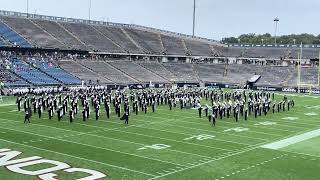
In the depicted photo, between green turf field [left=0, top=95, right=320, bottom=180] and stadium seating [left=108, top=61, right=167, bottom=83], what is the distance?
2577cm

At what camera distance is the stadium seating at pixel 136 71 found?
50.4 meters

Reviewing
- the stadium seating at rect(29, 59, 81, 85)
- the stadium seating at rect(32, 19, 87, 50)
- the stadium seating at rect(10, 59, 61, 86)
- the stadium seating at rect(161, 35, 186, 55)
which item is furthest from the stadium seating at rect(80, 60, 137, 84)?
the stadium seating at rect(161, 35, 186, 55)

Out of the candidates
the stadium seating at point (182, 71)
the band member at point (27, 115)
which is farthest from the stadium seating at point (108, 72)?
the band member at point (27, 115)

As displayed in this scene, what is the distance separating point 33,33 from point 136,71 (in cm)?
1117

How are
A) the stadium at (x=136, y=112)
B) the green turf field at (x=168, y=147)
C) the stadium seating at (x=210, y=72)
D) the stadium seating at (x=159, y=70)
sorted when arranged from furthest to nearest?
1. the stadium seating at (x=210, y=72)
2. the stadium seating at (x=159, y=70)
3. the stadium at (x=136, y=112)
4. the green turf field at (x=168, y=147)

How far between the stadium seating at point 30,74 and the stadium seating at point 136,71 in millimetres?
11168

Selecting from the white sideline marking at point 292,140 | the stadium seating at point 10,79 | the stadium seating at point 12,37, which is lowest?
the white sideline marking at point 292,140

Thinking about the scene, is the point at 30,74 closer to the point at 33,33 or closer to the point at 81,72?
the point at 81,72

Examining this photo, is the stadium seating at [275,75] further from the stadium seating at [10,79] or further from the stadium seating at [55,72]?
the stadium seating at [10,79]

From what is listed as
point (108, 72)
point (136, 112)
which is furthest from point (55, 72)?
point (136, 112)

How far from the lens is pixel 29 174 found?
12539 millimetres

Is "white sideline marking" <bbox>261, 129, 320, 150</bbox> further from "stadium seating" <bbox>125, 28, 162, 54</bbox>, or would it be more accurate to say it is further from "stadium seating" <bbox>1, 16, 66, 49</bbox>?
"stadium seating" <bbox>125, 28, 162, 54</bbox>

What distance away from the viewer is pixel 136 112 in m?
25.3

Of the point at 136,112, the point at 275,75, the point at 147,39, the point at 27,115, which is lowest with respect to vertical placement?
the point at 136,112
